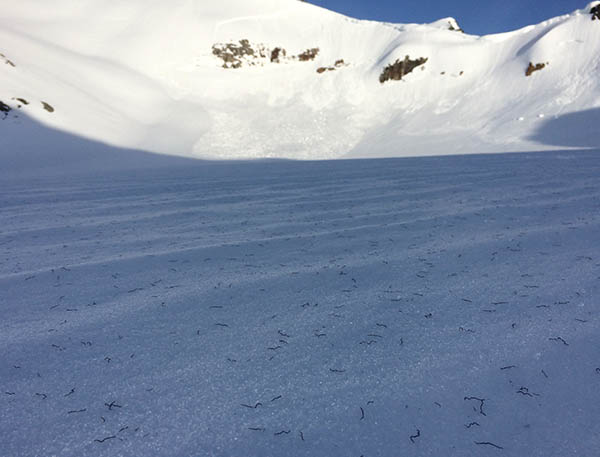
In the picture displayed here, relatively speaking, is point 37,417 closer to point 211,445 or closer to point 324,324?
point 211,445

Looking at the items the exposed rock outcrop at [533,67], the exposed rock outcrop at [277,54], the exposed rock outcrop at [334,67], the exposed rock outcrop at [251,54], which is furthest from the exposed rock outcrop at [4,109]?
the exposed rock outcrop at [533,67]

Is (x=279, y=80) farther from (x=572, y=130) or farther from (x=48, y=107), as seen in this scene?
(x=572, y=130)

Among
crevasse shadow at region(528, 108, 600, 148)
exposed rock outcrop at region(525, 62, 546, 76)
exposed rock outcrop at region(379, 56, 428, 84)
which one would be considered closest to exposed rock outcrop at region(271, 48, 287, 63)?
exposed rock outcrop at region(379, 56, 428, 84)

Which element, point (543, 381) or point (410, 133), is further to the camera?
point (410, 133)

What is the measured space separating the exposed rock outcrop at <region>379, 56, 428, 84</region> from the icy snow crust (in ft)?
Result: 118

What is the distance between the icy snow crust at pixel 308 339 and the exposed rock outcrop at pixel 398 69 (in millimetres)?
35922

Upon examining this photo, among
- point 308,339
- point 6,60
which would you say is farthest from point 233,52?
point 308,339

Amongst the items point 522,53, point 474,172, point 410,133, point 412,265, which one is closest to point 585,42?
point 522,53

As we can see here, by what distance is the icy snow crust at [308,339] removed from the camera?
1.61 m

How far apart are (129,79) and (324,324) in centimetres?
3942

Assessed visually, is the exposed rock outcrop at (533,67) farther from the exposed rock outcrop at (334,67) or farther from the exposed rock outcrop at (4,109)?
the exposed rock outcrop at (4,109)

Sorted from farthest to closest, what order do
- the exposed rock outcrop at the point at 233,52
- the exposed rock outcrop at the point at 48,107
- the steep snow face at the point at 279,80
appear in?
the exposed rock outcrop at the point at 233,52
the exposed rock outcrop at the point at 48,107
the steep snow face at the point at 279,80

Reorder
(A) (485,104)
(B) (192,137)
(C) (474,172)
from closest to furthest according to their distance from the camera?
(C) (474,172) → (B) (192,137) → (A) (485,104)

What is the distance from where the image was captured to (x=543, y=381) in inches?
72.7
